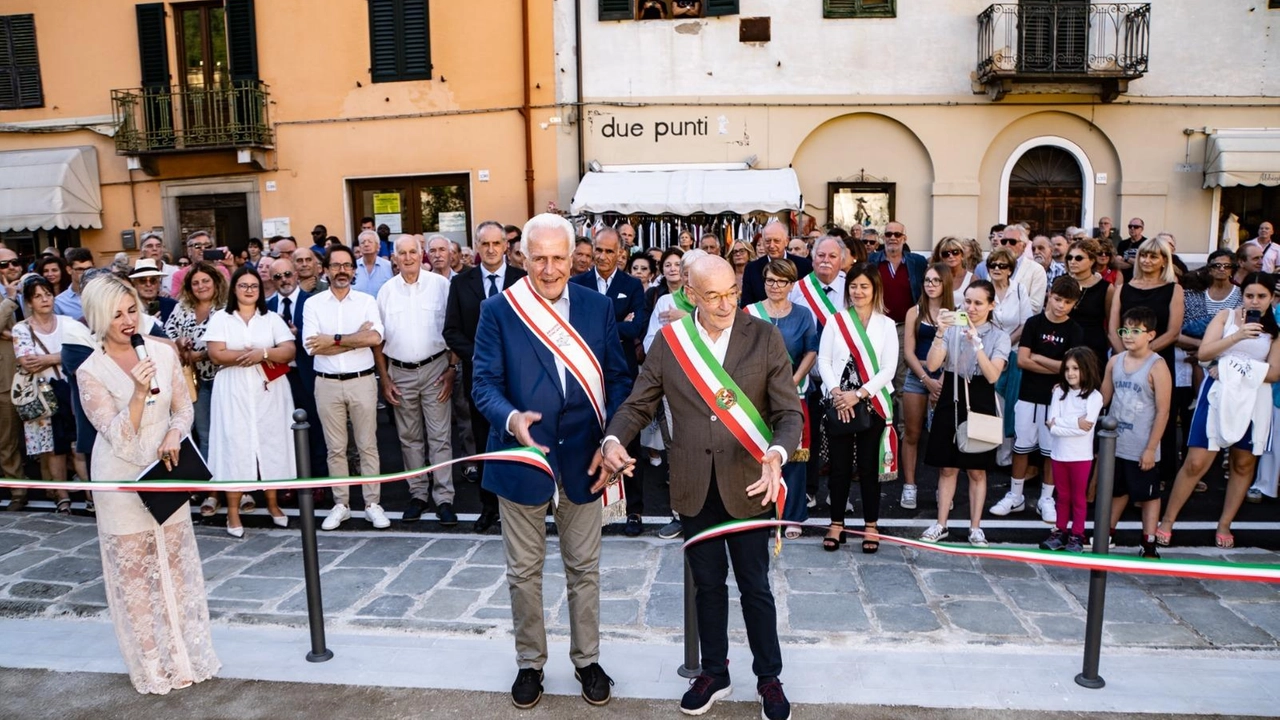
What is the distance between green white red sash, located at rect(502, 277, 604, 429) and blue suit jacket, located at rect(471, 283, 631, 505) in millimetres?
28

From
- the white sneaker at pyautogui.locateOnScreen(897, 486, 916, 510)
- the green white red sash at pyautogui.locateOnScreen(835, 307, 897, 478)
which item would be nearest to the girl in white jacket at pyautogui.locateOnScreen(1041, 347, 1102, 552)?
the green white red sash at pyautogui.locateOnScreen(835, 307, 897, 478)

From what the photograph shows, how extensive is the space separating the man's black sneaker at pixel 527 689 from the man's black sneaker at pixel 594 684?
196mm

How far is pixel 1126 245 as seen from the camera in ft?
43.9

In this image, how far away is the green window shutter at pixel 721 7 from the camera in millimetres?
Result: 14914

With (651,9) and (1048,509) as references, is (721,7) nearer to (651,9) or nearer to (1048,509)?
(651,9)

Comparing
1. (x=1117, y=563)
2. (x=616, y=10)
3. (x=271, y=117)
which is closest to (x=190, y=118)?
(x=271, y=117)

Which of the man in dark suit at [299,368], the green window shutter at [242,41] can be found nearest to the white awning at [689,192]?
the green window shutter at [242,41]

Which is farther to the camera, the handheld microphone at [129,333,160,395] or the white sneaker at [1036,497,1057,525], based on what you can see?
the white sneaker at [1036,497,1057,525]

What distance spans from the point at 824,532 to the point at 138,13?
16.3m

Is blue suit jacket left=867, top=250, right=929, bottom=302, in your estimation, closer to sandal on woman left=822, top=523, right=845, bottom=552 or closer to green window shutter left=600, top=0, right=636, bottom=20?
sandal on woman left=822, top=523, right=845, bottom=552

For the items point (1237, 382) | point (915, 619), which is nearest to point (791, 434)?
point (915, 619)

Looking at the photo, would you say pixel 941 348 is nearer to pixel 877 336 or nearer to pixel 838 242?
pixel 877 336

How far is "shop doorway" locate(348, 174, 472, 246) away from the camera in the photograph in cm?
1630

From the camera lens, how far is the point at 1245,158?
571 inches
